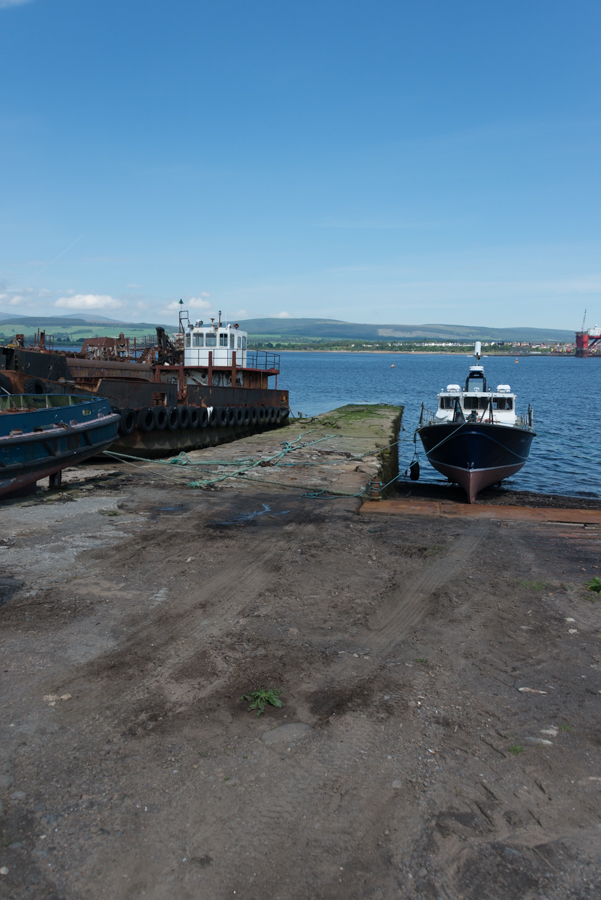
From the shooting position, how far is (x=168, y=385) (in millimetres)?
18016

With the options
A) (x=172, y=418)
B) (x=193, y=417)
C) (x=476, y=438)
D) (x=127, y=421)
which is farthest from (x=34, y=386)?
(x=476, y=438)

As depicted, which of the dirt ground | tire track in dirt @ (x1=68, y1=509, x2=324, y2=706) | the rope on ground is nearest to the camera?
the dirt ground

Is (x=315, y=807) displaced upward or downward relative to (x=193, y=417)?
downward

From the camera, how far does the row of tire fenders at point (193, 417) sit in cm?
1593

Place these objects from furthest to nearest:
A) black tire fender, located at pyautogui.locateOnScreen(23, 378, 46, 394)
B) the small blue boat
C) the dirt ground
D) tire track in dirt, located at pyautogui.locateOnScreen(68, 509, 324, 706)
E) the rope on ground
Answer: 1. black tire fender, located at pyautogui.locateOnScreen(23, 378, 46, 394)
2. the rope on ground
3. the small blue boat
4. tire track in dirt, located at pyautogui.locateOnScreen(68, 509, 324, 706)
5. the dirt ground

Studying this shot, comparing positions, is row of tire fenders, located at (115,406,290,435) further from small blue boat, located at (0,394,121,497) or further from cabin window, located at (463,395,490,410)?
cabin window, located at (463,395,490,410)

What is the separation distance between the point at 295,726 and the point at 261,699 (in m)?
0.36

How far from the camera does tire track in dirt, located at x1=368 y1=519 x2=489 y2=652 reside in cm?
548

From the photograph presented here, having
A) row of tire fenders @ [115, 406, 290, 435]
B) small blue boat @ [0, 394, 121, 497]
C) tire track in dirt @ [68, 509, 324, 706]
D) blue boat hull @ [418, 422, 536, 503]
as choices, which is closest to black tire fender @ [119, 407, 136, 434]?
row of tire fenders @ [115, 406, 290, 435]

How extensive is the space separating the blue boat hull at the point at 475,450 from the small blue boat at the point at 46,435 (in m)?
8.54

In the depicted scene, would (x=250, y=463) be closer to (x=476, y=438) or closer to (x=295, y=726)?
(x=476, y=438)

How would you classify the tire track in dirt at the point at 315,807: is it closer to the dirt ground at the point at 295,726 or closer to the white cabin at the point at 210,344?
the dirt ground at the point at 295,726

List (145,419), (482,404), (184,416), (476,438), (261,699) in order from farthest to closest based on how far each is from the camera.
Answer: (184,416) < (482,404) < (145,419) < (476,438) < (261,699)

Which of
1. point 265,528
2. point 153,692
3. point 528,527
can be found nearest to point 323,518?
point 265,528
